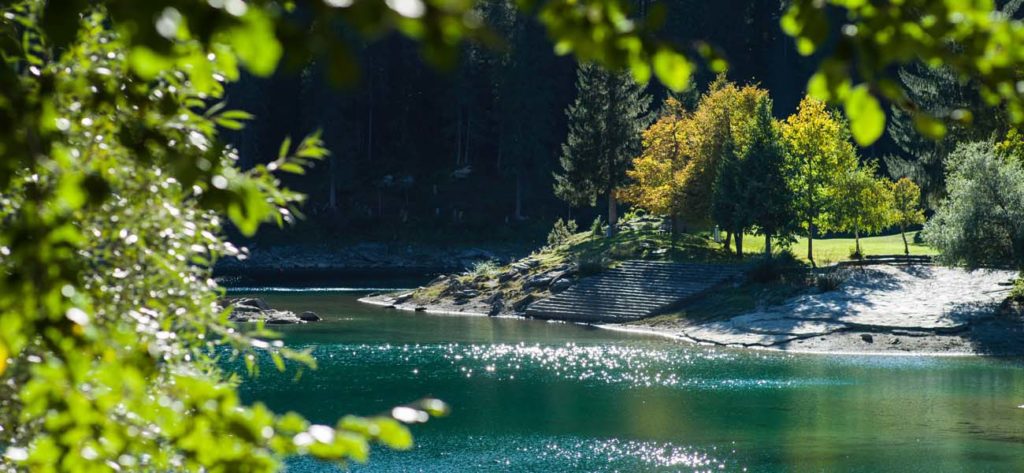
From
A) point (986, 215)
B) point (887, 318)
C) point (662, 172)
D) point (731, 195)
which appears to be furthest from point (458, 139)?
point (986, 215)

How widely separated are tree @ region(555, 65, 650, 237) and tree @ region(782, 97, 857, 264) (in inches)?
562

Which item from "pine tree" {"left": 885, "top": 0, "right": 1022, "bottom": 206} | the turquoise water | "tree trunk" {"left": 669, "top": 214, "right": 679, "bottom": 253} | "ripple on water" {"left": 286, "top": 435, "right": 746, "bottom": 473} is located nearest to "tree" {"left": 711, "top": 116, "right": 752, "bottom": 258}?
"tree trunk" {"left": 669, "top": 214, "right": 679, "bottom": 253}

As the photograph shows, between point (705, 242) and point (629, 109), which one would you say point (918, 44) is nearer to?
point (705, 242)

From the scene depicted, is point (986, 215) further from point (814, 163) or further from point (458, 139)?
point (458, 139)

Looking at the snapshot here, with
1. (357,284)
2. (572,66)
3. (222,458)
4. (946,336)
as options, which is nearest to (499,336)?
(946,336)

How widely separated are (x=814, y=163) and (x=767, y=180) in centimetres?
319

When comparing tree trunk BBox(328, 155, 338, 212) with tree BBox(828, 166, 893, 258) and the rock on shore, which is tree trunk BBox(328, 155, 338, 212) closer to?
the rock on shore

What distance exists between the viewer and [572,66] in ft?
335

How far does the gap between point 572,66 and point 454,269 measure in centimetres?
2228

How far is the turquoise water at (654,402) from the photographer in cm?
2808

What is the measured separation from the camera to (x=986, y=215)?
151 feet

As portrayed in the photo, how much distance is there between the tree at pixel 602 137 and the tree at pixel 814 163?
14.3 metres

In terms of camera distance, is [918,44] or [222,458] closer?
[918,44]

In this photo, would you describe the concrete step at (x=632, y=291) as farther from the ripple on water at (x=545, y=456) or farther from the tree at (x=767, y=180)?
the ripple on water at (x=545, y=456)
